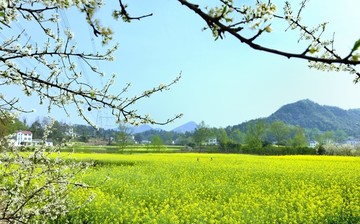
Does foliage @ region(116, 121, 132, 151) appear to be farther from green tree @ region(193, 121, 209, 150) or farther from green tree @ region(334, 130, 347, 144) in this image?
green tree @ region(334, 130, 347, 144)

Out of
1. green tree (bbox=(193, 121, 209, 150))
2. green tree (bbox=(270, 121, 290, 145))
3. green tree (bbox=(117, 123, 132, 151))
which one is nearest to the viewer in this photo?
green tree (bbox=(117, 123, 132, 151))

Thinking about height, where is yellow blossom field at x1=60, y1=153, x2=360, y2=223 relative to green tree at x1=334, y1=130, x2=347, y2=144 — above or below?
below

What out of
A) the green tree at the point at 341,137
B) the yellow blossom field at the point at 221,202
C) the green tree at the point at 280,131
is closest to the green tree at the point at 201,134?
the green tree at the point at 280,131

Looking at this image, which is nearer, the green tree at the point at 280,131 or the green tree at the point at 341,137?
the green tree at the point at 280,131

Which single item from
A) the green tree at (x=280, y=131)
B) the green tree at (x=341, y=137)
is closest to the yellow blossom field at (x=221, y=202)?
the green tree at (x=280, y=131)

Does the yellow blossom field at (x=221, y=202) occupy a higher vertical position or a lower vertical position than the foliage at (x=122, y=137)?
lower

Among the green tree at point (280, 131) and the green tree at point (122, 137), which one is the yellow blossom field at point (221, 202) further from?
the green tree at point (280, 131)

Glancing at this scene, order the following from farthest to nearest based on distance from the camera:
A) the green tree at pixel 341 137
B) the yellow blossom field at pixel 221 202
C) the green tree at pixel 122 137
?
the green tree at pixel 341 137 < the green tree at pixel 122 137 < the yellow blossom field at pixel 221 202

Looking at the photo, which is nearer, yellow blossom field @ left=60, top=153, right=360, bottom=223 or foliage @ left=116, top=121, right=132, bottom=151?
yellow blossom field @ left=60, top=153, right=360, bottom=223

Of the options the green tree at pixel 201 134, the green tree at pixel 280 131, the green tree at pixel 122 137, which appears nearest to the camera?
the green tree at pixel 122 137

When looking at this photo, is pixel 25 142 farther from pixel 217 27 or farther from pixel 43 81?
pixel 217 27

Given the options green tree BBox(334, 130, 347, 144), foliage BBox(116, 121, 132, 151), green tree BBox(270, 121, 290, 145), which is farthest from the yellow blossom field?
→ green tree BBox(334, 130, 347, 144)

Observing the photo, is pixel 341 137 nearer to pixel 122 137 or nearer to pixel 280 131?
pixel 280 131

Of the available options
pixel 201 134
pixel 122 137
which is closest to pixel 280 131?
pixel 201 134
